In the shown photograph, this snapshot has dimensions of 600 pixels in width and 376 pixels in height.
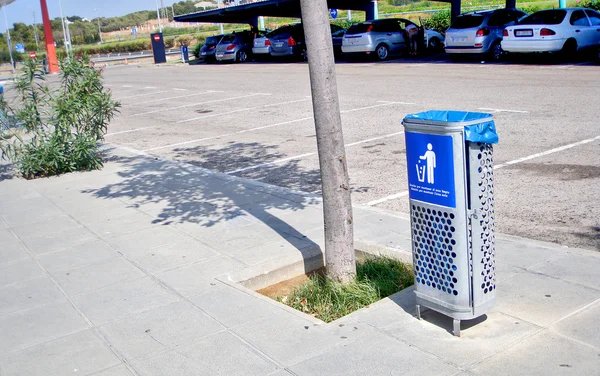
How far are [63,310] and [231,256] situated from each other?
1.57 meters

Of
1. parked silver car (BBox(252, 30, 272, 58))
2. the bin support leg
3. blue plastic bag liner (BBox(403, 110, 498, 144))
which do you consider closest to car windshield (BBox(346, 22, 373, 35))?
parked silver car (BBox(252, 30, 272, 58))

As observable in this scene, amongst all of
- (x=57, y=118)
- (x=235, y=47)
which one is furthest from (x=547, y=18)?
(x=235, y=47)

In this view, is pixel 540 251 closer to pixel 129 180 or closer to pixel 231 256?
pixel 231 256

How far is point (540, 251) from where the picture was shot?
5.66 metres

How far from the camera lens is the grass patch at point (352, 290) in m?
5.10

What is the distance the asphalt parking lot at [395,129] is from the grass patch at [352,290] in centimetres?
160

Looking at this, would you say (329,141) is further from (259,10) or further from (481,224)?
(259,10)

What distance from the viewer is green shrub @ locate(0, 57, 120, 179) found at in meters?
10.5

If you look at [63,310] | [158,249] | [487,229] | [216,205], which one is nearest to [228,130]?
[216,205]

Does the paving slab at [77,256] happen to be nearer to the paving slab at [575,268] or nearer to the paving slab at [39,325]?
the paving slab at [39,325]

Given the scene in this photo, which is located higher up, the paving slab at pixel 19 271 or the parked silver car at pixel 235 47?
the parked silver car at pixel 235 47

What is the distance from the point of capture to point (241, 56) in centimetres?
3738

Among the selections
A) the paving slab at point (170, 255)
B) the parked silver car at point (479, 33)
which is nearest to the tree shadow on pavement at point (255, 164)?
the paving slab at point (170, 255)

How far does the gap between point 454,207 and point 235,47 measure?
111 ft
